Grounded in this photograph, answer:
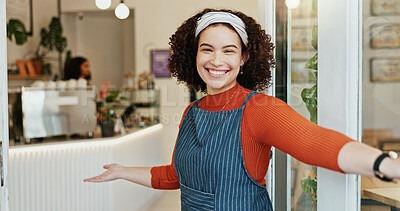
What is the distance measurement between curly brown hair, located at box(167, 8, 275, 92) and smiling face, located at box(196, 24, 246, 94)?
3.2 inches

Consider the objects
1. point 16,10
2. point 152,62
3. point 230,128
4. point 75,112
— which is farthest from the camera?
point 152,62

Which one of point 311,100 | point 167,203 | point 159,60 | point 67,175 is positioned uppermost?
point 159,60

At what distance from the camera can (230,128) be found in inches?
50.0

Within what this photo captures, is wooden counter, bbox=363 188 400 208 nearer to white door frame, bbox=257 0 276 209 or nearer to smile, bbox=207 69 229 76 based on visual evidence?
smile, bbox=207 69 229 76

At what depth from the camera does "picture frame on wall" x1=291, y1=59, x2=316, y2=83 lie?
1.34 meters

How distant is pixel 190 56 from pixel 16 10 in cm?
461

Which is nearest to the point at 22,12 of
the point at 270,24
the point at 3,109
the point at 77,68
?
the point at 77,68

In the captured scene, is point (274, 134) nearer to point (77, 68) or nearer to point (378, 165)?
point (378, 165)

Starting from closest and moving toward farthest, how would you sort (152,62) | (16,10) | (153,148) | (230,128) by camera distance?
(230,128) → (153,148) → (16,10) → (152,62)

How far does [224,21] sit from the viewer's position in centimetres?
130

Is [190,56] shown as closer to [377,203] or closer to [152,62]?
[377,203]

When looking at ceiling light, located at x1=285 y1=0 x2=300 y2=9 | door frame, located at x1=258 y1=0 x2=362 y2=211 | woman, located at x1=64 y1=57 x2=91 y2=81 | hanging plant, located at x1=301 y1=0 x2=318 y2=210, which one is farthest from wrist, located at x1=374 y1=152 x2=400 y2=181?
woman, located at x1=64 y1=57 x2=91 y2=81

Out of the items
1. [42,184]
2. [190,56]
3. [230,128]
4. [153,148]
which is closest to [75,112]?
[42,184]

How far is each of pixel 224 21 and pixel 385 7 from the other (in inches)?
19.7
